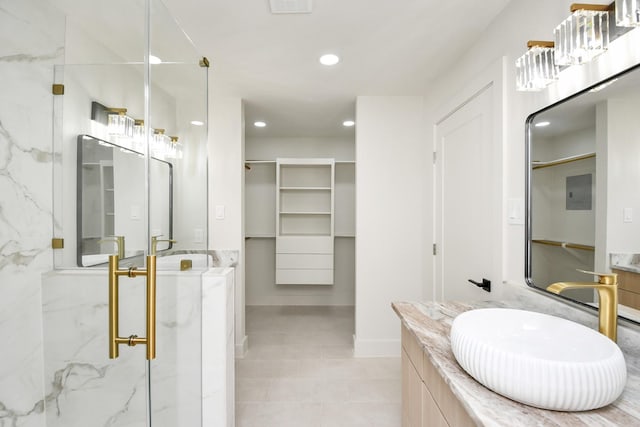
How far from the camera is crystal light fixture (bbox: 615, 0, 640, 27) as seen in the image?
2.97 ft

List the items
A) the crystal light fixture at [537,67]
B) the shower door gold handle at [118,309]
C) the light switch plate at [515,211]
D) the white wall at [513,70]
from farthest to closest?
the light switch plate at [515,211] → the crystal light fixture at [537,67] → the white wall at [513,70] → the shower door gold handle at [118,309]

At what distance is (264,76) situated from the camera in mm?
2443

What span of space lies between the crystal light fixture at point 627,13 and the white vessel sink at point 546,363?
97 centimetres

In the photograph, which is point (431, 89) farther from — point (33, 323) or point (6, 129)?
point (33, 323)

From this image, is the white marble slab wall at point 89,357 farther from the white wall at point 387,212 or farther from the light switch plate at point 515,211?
the white wall at point 387,212

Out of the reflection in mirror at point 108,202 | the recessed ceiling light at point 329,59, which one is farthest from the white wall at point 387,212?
→ the reflection in mirror at point 108,202

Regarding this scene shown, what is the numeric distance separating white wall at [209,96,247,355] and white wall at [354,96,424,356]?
3.80 feet

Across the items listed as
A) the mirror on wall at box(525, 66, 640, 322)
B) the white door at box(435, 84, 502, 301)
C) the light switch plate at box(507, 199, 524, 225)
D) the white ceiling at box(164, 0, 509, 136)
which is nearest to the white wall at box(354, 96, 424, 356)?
the white ceiling at box(164, 0, 509, 136)

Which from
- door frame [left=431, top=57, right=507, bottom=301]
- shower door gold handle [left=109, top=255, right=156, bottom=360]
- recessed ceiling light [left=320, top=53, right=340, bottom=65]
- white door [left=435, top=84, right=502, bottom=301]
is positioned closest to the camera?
shower door gold handle [left=109, top=255, right=156, bottom=360]

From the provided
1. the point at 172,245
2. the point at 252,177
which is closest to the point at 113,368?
the point at 172,245

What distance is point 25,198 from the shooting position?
1004 mm

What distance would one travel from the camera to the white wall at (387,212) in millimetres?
2891

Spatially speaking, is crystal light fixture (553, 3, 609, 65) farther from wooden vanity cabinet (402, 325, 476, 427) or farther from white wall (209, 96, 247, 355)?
white wall (209, 96, 247, 355)

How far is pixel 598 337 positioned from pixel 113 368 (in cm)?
155
